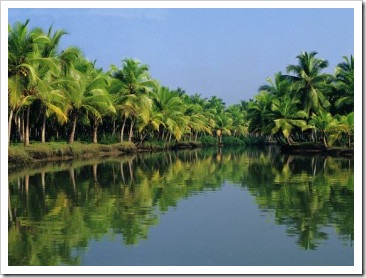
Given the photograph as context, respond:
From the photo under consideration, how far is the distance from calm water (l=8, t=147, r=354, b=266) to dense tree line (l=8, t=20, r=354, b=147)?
6730 mm

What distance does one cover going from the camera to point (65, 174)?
18.1 metres

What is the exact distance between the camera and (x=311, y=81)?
126 ft

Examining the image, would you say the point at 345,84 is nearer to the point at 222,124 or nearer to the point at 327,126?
Answer: the point at 327,126

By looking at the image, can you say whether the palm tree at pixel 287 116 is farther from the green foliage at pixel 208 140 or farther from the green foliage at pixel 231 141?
the green foliage at pixel 231 141

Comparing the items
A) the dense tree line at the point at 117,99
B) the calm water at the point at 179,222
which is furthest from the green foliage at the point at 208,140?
the calm water at the point at 179,222

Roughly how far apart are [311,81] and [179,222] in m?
30.8

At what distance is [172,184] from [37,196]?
446 cm

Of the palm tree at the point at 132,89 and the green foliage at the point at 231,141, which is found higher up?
the palm tree at the point at 132,89

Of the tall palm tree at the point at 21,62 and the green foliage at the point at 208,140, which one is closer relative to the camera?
the tall palm tree at the point at 21,62

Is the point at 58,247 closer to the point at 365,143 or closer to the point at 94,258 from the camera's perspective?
the point at 94,258

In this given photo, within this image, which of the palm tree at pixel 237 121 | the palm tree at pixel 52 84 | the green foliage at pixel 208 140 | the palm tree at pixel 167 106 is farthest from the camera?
the palm tree at pixel 237 121

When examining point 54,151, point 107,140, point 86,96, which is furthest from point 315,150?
point 54,151

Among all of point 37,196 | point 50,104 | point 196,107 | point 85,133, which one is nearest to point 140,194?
point 37,196

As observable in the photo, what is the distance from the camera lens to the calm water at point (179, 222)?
7.17 meters
